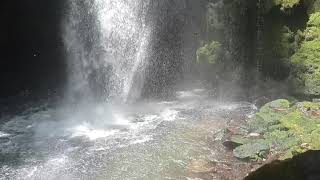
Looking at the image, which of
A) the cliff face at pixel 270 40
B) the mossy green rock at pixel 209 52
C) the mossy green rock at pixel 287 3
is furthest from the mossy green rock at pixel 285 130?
the mossy green rock at pixel 209 52

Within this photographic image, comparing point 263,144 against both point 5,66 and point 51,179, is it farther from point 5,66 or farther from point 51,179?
point 5,66

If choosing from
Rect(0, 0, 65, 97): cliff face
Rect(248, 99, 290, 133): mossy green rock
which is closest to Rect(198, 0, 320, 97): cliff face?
Rect(248, 99, 290, 133): mossy green rock

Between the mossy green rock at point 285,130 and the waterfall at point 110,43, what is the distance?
8808mm

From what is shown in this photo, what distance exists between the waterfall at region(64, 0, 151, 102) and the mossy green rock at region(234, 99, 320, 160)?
8.81m

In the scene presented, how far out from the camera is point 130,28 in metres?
23.6

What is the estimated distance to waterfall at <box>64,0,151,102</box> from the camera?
2344 centimetres

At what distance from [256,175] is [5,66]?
808 inches

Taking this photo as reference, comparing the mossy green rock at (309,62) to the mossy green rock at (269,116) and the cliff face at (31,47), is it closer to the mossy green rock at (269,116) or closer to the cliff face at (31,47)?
the mossy green rock at (269,116)

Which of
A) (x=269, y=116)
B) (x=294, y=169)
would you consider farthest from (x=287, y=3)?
(x=294, y=169)

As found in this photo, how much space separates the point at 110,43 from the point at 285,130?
12.4 metres

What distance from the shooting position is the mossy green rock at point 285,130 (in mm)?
13391

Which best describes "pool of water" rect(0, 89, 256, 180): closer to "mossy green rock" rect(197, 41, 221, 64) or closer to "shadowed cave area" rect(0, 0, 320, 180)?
"shadowed cave area" rect(0, 0, 320, 180)

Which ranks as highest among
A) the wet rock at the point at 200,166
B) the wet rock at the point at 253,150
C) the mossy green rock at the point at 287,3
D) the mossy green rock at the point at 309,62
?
the mossy green rock at the point at 287,3

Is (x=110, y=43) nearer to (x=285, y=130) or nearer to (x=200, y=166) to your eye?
(x=200, y=166)
